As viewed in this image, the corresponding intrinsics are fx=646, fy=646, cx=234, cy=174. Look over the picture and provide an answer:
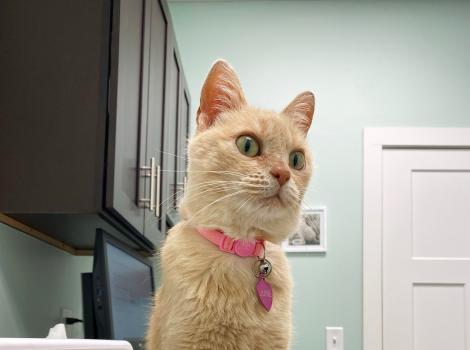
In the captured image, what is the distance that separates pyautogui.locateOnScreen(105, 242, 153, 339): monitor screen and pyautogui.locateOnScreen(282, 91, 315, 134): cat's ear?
72 cm

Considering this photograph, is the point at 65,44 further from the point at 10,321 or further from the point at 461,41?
the point at 461,41

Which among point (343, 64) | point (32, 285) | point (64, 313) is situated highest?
point (343, 64)

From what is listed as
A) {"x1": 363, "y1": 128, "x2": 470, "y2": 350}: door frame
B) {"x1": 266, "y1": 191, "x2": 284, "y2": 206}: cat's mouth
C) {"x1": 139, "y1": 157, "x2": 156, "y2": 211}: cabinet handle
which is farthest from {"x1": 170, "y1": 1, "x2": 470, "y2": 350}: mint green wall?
{"x1": 266, "y1": 191, "x2": 284, "y2": 206}: cat's mouth

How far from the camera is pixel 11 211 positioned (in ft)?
4.39

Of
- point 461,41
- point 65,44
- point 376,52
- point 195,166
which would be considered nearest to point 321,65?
point 376,52

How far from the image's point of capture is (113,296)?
1463 mm

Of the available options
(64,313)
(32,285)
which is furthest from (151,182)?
(64,313)

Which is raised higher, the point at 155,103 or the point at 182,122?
the point at 182,122

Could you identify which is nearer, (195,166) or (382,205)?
(195,166)

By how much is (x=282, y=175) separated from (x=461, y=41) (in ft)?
9.32

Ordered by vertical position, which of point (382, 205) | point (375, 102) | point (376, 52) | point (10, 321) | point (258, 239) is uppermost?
point (376, 52)

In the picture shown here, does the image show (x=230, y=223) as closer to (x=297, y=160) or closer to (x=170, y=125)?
(x=297, y=160)

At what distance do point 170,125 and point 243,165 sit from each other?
5.57 feet

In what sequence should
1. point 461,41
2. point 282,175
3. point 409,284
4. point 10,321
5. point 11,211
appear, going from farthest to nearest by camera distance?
1. point 461,41
2. point 409,284
3. point 10,321
4. point 11,211
5. point 282,175
